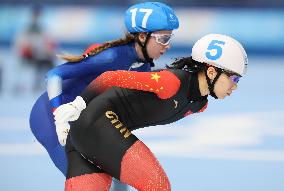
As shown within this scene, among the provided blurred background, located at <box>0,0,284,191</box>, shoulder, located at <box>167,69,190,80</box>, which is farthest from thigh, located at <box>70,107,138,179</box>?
blurred background, located at <box>0,0,284,191</box>

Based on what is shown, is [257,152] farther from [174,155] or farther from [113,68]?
[113,68]

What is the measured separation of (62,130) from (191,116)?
546 centimetres

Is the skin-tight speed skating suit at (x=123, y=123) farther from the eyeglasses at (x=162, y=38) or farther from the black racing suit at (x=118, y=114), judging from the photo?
the eyeglasses at (x=162, y=38)

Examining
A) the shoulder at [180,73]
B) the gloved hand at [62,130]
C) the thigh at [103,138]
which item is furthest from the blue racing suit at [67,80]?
the shoulder at [180,73]

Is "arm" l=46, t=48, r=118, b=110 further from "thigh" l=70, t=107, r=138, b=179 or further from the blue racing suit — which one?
"thigh" l=70, t=107, r=138, b=179

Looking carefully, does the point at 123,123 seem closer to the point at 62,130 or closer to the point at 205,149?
the point at 62,130

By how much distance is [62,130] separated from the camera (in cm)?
420

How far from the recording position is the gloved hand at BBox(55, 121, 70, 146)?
4168mm

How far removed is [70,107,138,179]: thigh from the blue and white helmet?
3.58ft

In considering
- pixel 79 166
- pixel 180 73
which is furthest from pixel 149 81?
pixel 79 166

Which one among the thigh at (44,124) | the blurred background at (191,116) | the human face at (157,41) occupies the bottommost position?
the blurred background at (191,116)

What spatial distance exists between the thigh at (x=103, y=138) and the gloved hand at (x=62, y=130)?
214 mm

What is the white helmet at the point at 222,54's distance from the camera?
3973 millimetres

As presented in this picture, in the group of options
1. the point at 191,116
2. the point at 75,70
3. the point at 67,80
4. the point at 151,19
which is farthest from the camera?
the point at 191,116
